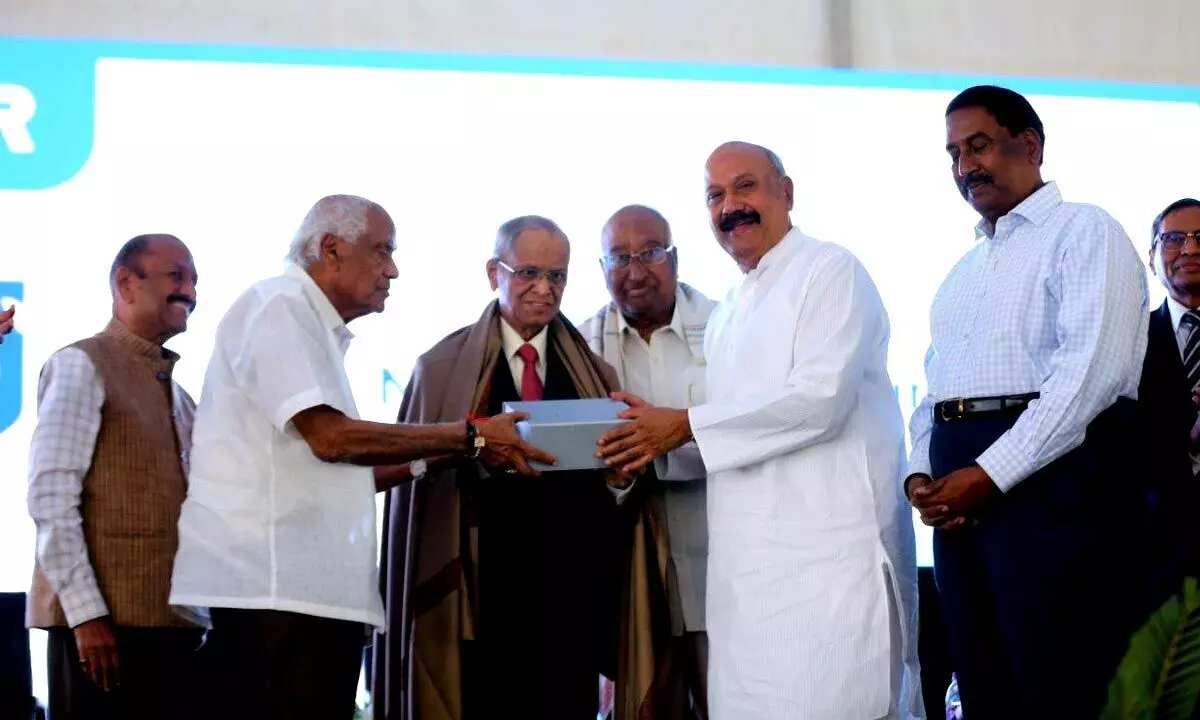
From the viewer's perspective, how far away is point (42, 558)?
119 inches

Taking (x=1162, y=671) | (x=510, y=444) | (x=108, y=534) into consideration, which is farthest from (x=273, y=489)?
(x=1162, y=671)

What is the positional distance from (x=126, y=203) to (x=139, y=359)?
114 centimetres

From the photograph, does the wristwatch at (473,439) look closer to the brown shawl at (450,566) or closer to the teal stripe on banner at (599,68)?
the brown shawl at (450,566)

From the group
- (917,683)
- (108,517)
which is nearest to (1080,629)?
(917,683)

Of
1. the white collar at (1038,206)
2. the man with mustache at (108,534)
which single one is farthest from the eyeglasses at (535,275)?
the white collar at (1038,206)

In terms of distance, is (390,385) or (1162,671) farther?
(390,385)

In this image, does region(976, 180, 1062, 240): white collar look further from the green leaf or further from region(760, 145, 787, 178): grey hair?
the green leaf

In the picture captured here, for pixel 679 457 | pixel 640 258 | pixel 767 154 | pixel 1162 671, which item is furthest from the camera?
pixel 640 258

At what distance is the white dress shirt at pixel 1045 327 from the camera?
2.61 metres

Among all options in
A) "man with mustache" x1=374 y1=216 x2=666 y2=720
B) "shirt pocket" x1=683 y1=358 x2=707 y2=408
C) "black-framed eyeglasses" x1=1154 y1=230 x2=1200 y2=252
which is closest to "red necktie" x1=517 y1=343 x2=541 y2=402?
"man with mustache" x1=374 y1=216 x2=666 y2=720

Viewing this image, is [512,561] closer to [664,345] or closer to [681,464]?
[681,464]

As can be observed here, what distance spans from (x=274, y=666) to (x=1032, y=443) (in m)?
1.47

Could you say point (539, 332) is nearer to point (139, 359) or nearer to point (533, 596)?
point (533, 596)

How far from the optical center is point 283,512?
2709mm
